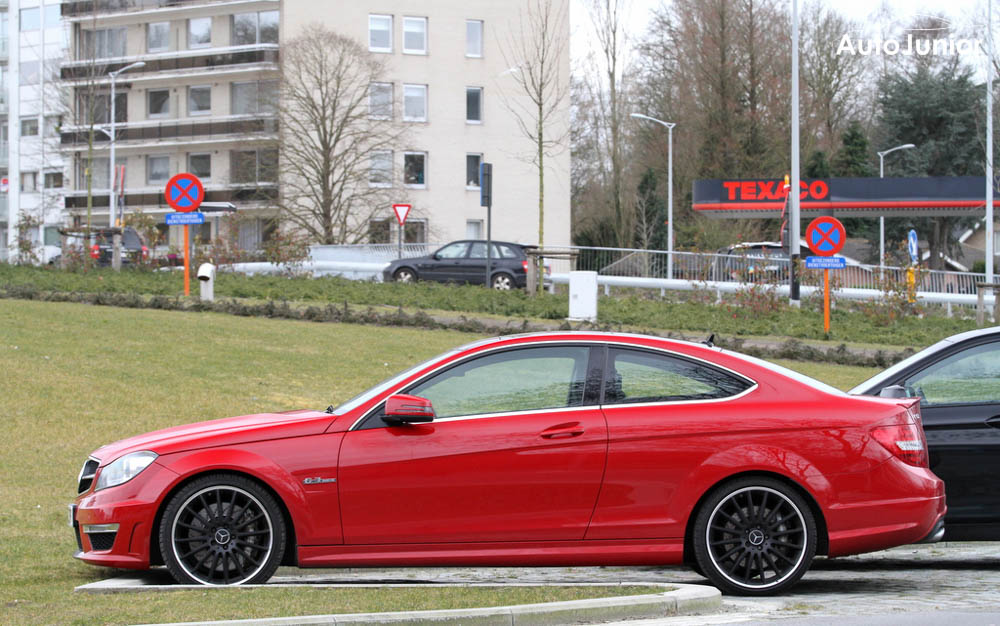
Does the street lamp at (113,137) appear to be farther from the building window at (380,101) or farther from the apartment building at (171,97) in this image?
the building window at (380,101)

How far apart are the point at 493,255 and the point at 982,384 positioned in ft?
84.6

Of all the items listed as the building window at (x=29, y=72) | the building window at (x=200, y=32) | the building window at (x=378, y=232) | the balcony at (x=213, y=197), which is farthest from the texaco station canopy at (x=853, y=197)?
the building window at (x=29, y=72)

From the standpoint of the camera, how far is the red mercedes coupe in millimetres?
7125

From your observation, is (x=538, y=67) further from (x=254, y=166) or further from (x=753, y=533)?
(x=753, y=533)

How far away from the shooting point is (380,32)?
197ft

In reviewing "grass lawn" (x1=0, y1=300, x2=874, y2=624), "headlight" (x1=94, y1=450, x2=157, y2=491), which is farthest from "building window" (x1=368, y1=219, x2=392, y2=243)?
"headlight" (x1=94, y1=450, x2=157, y2=491)

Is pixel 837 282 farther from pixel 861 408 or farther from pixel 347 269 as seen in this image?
pixel 861 408

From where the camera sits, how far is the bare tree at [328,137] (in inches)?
2077

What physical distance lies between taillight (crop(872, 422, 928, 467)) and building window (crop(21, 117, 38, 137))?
77361mm

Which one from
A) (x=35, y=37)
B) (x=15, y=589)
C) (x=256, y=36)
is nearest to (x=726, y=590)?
(x=15, y=589)

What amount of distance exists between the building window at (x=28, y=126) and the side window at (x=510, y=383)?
76327 mm

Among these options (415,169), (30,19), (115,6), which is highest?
(30,19)

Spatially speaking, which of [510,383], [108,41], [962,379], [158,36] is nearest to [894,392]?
[962,379]

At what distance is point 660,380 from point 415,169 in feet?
175
